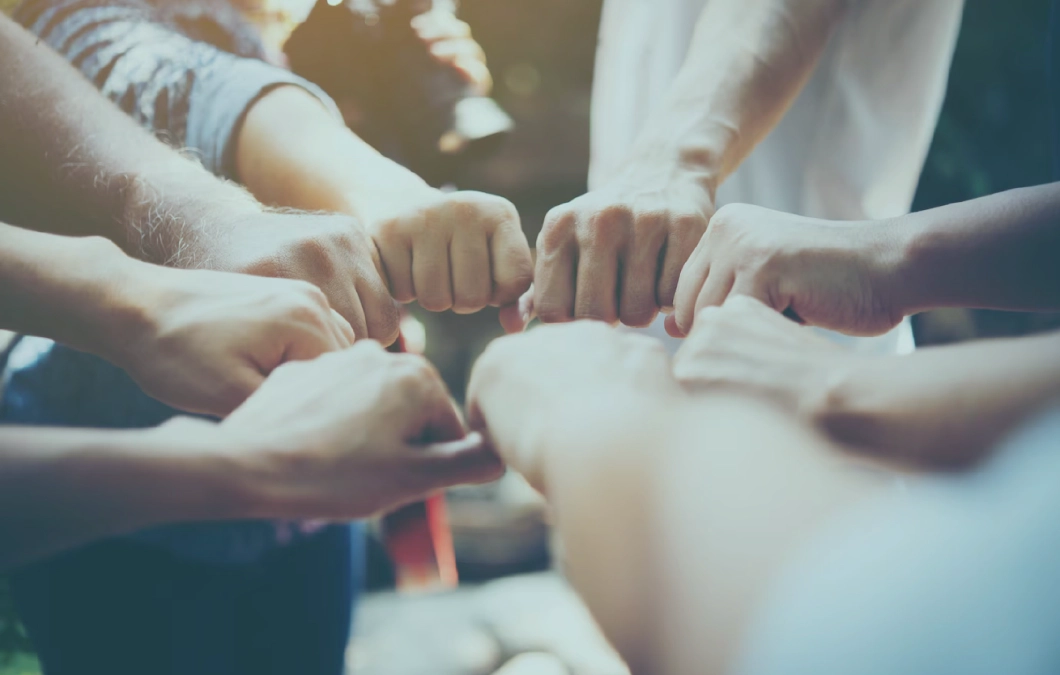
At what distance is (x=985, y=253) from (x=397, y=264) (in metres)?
0.29

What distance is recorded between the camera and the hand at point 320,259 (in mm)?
332

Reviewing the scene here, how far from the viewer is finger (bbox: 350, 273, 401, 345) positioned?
343 millimetres

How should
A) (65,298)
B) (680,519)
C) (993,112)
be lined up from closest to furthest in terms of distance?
(680,519) < (65,298) < (993,112)

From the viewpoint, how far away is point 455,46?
1.42 feet

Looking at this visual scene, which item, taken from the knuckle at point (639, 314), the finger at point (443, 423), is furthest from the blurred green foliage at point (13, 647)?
the knuckle at point (639, 314)

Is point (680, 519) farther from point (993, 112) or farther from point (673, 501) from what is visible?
point (993, 112)

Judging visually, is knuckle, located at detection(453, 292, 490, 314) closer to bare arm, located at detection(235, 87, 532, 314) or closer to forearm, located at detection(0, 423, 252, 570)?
bare arm, located at detection(235, 87, 532, 314)

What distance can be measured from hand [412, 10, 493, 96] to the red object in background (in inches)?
7.1

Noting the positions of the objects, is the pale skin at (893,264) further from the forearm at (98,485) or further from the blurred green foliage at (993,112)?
the forearm at (98,485)

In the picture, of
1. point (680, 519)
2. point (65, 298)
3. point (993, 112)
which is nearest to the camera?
point (680, 519)

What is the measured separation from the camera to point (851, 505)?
200mm

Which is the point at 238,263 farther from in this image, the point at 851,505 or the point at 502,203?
the point at 851,505

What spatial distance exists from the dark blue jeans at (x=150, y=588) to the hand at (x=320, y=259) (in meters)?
0.08

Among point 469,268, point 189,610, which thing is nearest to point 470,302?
point 469,268
